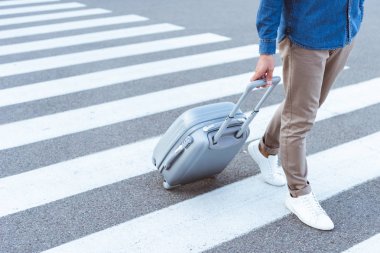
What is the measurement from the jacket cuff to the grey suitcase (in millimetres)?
281

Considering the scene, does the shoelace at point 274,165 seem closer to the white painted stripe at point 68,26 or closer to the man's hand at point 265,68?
the man's hand at point 265,68

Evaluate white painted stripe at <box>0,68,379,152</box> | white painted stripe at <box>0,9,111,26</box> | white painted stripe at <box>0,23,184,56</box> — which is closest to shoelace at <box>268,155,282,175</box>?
white painted stripe at <box>0,68,379,152</box>

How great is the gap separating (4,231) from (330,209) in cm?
184

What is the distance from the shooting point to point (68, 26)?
8117 mm

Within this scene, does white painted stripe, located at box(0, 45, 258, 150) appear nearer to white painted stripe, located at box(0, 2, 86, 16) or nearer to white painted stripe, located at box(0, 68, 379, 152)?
white painted stripe, located at box(0, 68, 379, 152)

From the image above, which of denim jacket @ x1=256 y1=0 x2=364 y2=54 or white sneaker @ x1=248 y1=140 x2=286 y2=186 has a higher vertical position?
denim jacket @ x1=256 y1=0 x2=364 y2=54

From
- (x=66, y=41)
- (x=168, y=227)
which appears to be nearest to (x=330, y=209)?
(x=168, y=227)

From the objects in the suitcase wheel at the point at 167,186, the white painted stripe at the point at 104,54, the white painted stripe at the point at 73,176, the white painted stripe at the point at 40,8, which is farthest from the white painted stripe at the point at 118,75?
the white painted stripe at the point at 40,8

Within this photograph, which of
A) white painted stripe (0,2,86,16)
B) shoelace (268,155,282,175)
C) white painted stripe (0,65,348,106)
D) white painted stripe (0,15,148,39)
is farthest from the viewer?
white painted stripe (0,2,86,16)

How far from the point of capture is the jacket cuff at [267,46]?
268cm

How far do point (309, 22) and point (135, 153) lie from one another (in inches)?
68.8

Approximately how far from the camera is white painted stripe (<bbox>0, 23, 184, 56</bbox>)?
6895mm

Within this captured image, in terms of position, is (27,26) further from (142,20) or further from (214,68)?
(214,68)

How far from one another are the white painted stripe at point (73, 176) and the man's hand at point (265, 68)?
1.18 m
